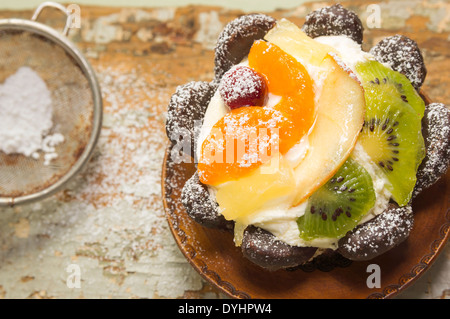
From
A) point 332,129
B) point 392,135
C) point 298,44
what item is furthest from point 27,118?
point 392,135

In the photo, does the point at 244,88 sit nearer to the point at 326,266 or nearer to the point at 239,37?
the point at 239,37

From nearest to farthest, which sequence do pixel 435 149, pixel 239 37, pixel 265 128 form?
pixel 265 128 → pixel 435 149 → pixel 239 37

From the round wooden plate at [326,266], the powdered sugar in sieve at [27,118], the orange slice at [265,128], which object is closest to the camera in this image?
the orange slice at [265,128]

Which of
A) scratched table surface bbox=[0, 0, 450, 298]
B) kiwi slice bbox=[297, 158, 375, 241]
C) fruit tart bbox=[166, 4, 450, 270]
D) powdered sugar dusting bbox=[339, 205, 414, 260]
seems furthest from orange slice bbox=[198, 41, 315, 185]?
scratched table surface bbox=[0, 0, 450, 298]

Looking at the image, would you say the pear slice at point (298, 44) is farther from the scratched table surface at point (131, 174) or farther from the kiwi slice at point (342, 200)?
the scratched table surface at point (131, 174)

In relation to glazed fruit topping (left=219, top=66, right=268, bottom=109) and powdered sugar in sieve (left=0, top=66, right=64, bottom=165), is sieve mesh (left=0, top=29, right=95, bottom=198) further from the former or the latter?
glazed fruit topping (left=219, top=66, right=268, bottom=109)

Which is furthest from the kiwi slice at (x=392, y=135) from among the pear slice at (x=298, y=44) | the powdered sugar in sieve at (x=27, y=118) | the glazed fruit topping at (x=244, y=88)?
the powdered sugar in sieve at (x=27, y=118)

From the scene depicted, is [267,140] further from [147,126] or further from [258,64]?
[147,126]
